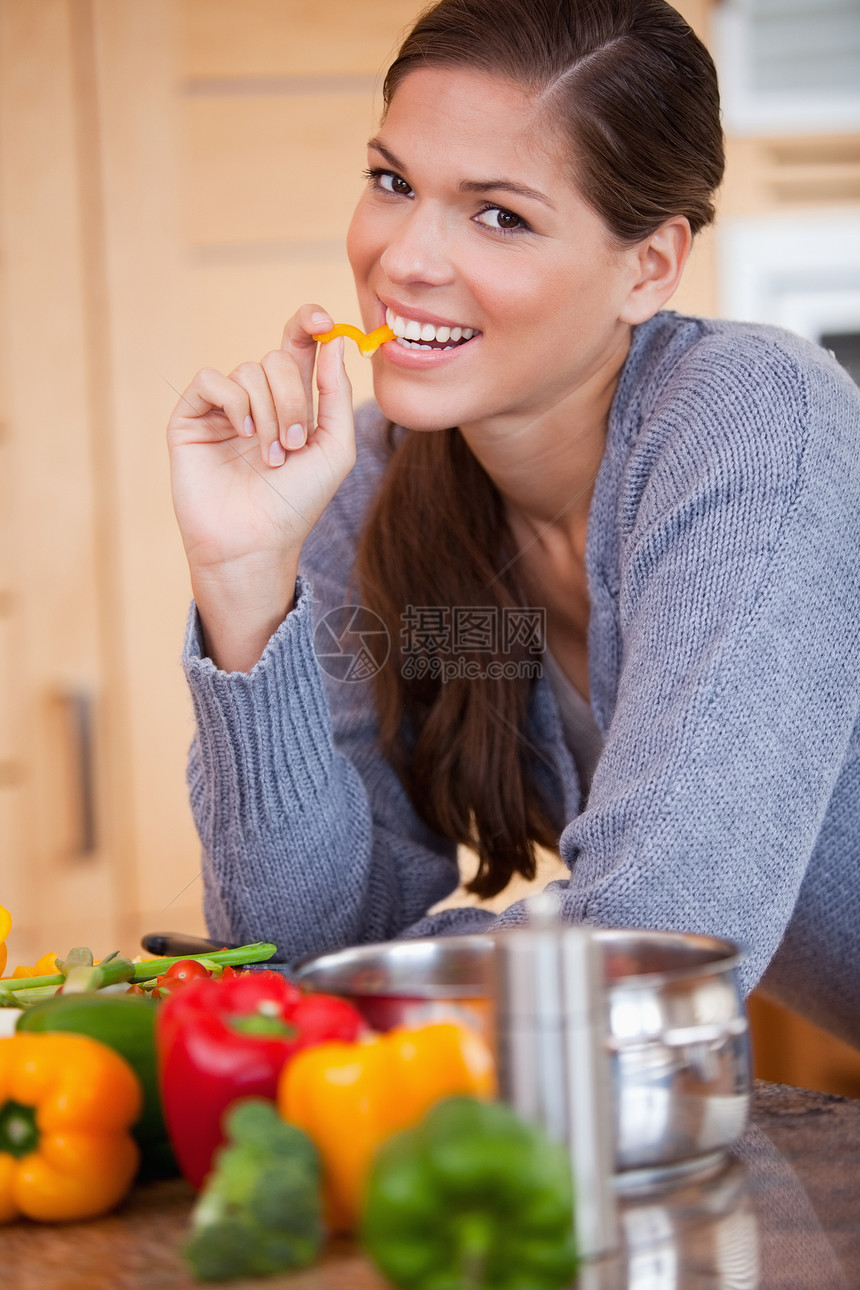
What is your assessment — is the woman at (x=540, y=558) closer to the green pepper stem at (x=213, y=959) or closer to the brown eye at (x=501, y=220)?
the brown eye at (x=501, y=220)

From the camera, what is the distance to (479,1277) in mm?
448

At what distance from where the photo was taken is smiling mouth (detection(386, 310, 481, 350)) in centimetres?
120

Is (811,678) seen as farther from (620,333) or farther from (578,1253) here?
(578,1253)

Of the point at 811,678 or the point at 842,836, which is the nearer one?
the point at 811,678

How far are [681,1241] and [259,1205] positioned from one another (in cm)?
17

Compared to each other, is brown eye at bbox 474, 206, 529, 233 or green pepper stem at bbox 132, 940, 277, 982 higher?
brown eye at bbox 474, 206, 529, 233

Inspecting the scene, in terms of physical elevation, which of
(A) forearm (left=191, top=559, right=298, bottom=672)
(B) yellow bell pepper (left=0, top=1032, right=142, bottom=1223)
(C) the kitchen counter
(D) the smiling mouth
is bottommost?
(C) the kitchen counter

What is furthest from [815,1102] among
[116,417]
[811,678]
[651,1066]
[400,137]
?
[116,417]

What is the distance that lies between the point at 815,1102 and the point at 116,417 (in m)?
2.26

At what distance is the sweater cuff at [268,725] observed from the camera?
Result: 3.72ft

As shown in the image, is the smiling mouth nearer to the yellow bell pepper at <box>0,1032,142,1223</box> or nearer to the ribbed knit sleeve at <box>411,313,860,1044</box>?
the ribbed knit sleeve at <box>411,313,860,1044</box>

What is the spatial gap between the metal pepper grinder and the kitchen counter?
0.22ft

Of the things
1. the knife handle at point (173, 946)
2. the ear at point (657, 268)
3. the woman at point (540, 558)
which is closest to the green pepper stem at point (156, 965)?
the knife handle at point (173, 946)

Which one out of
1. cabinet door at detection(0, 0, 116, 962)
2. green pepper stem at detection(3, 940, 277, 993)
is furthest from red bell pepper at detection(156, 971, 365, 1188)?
cabinet door at detection(0, 0, 116, 962)
